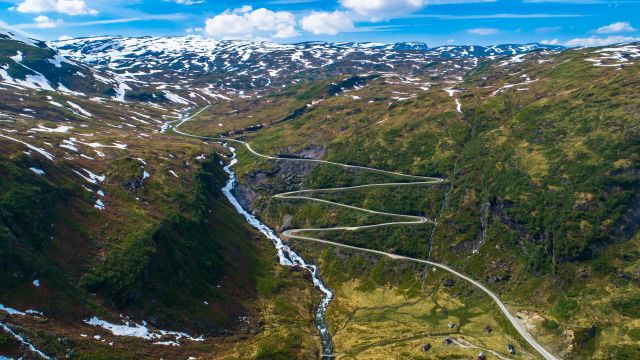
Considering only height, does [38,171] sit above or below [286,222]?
above

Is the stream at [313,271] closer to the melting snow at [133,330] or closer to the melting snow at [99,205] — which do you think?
the melting snow at [133,330]

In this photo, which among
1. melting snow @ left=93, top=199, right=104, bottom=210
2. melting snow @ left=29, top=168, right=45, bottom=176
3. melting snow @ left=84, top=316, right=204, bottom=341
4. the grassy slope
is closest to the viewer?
melting snow @ left=84, top=316, right=204, bottom=341

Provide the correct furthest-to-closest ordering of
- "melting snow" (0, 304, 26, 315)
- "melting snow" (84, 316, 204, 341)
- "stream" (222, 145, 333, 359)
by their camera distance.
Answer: "stream" (222, 145, 333, 359)
"melting snow" (84, 316, 204, 341)
"melting snow" (0, 304, 26, 315)

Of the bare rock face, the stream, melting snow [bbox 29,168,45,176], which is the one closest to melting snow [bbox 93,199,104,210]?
melting snow [bbox 29,168,45,176]

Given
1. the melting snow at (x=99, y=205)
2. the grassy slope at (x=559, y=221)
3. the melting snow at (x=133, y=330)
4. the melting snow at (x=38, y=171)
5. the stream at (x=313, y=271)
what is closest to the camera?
the melting snow at (x=133, y=330)

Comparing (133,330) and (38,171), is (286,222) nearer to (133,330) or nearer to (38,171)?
(38,171)

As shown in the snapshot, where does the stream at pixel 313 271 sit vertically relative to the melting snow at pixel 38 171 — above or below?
below

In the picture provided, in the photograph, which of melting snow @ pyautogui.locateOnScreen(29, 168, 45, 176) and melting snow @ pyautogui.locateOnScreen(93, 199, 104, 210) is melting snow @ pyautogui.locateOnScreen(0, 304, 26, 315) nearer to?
melting snow @ pyautogui.locateOnScreen(93, 199, 104, 210)

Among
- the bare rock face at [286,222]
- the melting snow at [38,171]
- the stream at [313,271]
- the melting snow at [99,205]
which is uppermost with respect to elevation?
the melting snow at [38,171]

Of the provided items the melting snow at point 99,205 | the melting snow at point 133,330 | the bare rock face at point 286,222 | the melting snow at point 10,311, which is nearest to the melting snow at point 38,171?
the melting snow at point 99,205

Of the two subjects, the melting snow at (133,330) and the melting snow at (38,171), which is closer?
the melting snow at (133,330)

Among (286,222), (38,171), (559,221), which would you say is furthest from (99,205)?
(559,221)

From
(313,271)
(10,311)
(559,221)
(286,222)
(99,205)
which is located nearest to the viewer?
(10,311)

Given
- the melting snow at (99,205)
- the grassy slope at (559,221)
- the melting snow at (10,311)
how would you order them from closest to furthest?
the melting snow at (10,311)
the grassy slope at (559,221)
the melting snow at (99,205)
